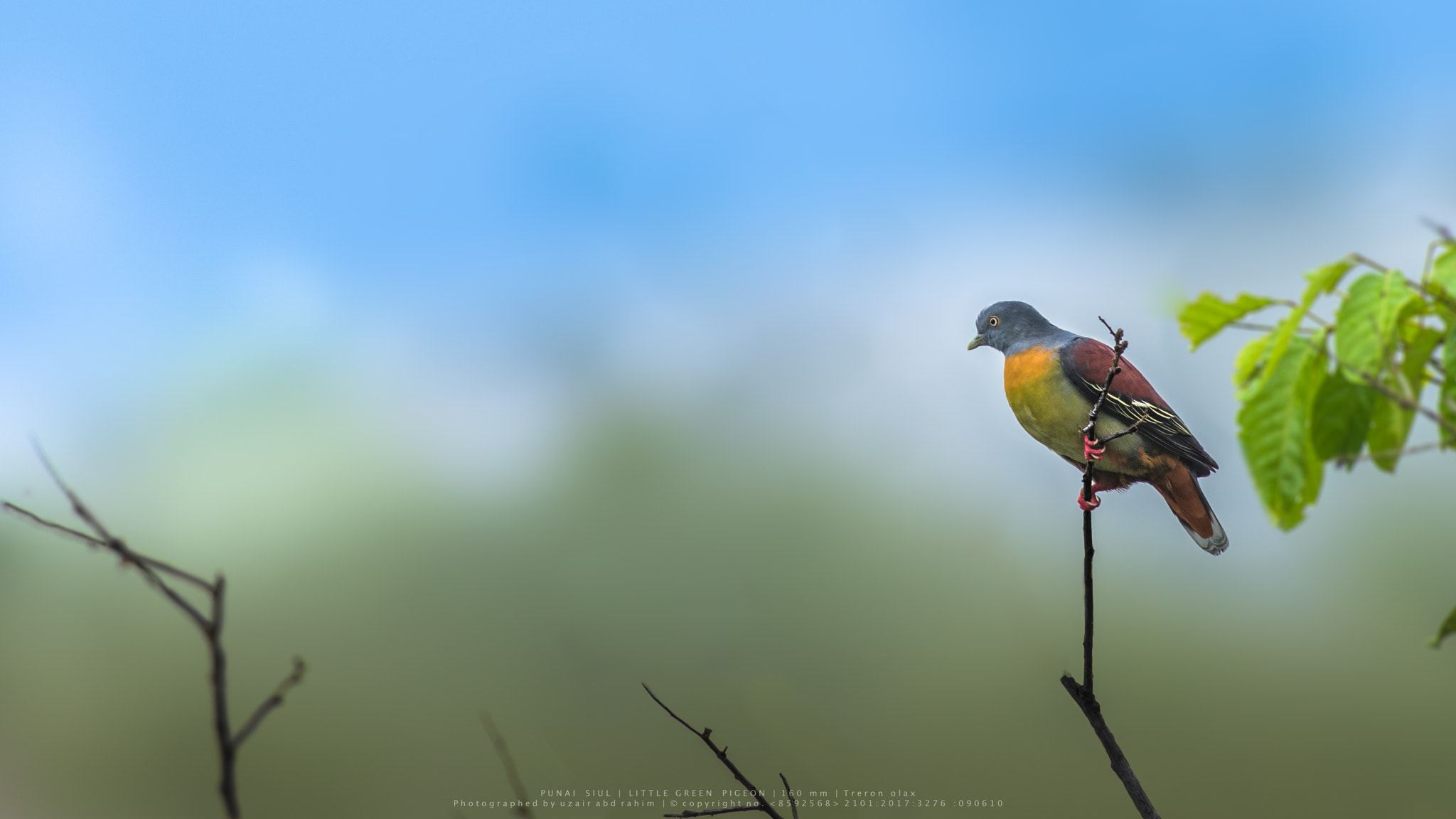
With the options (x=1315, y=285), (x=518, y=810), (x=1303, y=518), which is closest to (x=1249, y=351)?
(x=1315, y=285)

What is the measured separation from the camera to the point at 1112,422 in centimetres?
335

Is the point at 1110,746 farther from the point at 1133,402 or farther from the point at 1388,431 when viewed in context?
the point at 1133,402

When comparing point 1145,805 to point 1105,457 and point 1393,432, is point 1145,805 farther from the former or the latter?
point 1105,457

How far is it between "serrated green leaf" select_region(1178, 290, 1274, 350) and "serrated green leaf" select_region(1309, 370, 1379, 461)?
19 centimetres

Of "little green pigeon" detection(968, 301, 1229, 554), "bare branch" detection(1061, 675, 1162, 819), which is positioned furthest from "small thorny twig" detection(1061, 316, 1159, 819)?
"little green pigeon" detection(968, 301, 1229, 554)

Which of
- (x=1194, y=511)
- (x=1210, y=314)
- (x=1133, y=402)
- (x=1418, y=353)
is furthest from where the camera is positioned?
(x=1133, y=402)

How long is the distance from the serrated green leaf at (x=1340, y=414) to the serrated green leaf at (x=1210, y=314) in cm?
19

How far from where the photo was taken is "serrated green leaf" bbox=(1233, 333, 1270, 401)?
174 centimetres

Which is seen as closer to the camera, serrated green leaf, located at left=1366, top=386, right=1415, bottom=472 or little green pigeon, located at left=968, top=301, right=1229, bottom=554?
serrated green leaf, located at left=1366, top=386, right=1415, bottom=472

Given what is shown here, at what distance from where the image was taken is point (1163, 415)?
10.6 feet

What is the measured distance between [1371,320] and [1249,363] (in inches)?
10.2

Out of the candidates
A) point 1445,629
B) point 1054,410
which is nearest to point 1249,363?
point 1445,629

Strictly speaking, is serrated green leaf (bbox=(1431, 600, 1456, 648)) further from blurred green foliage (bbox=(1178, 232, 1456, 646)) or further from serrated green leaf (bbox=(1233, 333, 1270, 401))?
serrated green leaf (bbox=(1233, 333, 1270, 401))

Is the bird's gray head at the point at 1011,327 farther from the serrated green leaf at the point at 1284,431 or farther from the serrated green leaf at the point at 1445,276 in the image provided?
the serrated green leaf at the point at 1445,276
